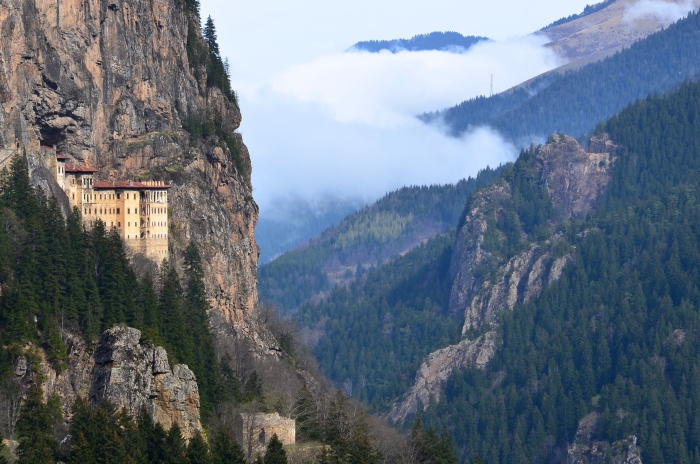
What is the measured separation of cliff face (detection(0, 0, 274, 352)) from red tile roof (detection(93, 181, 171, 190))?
122 inches

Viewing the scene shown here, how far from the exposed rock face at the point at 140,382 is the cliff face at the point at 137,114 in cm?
2773

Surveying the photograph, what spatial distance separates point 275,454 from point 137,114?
56.0m

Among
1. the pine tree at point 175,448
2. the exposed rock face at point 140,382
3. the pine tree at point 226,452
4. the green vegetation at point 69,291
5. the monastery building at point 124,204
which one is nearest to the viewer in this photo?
the pine tree at point 175,448

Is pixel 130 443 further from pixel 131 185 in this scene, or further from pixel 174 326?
pixel 131 185

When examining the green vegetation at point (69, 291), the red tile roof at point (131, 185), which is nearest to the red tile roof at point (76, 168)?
the red tile roof at point (131, 185)

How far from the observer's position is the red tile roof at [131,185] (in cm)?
13288

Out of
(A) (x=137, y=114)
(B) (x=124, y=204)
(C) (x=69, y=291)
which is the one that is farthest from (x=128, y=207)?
(C) (x=69, y=291)

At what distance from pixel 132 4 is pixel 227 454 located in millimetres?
63022

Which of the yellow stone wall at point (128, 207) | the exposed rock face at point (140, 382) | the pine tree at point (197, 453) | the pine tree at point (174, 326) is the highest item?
the yellow stone wall at point (128, 207)

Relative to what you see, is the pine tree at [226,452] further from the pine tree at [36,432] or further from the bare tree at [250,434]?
the pine tree at [36,432]

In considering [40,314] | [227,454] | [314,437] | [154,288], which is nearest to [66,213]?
[154,288]

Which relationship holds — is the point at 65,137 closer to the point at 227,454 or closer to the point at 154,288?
the point at 154,288

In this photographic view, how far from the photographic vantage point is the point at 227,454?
9462cm

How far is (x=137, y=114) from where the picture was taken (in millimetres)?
145125
